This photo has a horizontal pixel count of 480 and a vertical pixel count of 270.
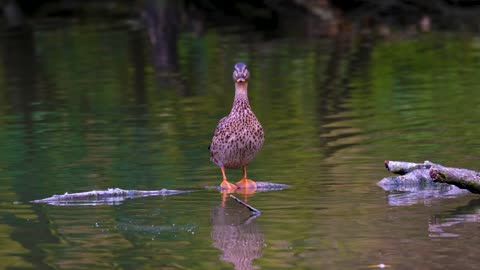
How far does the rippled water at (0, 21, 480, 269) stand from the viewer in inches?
304

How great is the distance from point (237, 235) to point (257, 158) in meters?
3.48

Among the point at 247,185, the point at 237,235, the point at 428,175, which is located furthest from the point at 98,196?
the point at 428,175

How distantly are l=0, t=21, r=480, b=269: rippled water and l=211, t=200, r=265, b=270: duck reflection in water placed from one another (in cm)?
2

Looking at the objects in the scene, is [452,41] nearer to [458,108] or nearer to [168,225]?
[458,108]

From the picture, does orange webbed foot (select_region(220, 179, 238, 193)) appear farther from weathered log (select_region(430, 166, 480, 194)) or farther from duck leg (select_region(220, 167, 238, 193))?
weathered log (select_region(430, 166, 480, 194))

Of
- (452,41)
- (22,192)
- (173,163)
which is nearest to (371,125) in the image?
(173,163)

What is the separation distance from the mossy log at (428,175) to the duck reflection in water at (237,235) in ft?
4.15

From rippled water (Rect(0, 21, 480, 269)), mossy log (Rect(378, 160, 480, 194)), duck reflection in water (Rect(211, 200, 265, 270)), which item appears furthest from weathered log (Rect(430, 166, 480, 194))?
duck reflection in water (Rect(211, 200, 265, 270))

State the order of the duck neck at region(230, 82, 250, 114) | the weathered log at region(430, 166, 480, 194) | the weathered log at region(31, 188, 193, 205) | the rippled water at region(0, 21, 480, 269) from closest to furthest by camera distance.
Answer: the rippled water at region(0, 21, 480, 269), the weathered log at region(430, 166, 480, 194), the weathered log at region(31, 188, 193, 205), the duck neck at region(230, 82, 250, 114)

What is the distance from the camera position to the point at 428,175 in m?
9.41

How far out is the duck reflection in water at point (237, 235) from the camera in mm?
7516

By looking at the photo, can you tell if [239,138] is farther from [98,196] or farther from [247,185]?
[98,196]

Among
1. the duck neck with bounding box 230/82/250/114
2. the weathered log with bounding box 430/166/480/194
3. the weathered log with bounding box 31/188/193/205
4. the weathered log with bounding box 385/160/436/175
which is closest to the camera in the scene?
the weathered log with bounding box 430/166/480/194

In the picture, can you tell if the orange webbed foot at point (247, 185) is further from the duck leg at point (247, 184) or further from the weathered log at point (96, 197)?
the weathered log at point (96, 197)
